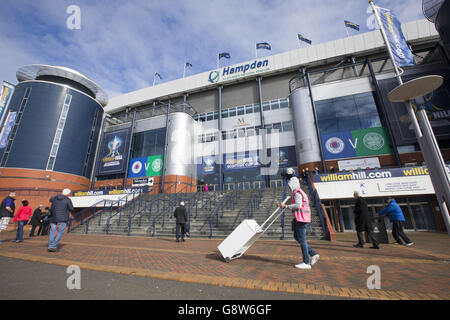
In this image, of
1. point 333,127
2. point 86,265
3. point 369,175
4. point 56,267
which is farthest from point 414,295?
point 333,127

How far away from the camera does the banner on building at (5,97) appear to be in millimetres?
26812

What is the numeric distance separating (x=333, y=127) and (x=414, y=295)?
21404 millimetres

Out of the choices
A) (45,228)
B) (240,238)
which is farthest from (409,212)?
(45,228)

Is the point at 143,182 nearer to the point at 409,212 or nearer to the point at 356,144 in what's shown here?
the point at 356,144

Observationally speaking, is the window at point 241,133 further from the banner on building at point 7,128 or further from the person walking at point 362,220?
the banner on building at point 7,128

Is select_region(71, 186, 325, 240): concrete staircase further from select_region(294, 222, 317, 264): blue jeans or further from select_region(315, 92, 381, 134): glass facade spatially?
select_region(315, 92, 381, 134): glass facade

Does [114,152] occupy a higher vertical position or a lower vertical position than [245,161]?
higher

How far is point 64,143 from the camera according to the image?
27.2m

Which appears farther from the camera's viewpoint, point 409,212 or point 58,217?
point 409,212

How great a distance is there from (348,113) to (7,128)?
42.0 m

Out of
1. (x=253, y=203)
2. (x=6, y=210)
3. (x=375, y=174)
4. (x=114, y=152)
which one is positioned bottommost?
(x=6, y=210)

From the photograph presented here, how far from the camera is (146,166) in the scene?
1071 inches

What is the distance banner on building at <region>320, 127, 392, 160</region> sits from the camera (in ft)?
63.2

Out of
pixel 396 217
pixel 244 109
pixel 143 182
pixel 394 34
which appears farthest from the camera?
pixel 244 109
